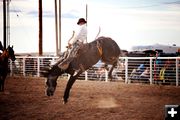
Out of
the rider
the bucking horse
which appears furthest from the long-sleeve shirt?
the bucking horse

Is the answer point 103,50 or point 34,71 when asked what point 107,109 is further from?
point 34,71

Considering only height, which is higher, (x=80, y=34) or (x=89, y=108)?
(x=80, y=34)

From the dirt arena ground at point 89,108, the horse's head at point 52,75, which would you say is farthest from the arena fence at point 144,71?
the horse's head at point 52,75

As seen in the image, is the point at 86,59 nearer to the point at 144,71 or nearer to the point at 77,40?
the point at 77,40

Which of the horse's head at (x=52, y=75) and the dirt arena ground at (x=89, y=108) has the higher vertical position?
the horse's head at (x=52, y=75)

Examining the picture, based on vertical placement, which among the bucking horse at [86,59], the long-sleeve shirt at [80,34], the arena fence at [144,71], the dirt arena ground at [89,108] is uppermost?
the long-sleeve shirt at [80,34]

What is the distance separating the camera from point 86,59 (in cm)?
816

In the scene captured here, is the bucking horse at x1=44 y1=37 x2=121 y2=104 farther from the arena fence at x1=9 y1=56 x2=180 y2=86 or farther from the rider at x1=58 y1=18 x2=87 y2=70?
the arena fence at x1=9 y1=56 x2=180 y2=86

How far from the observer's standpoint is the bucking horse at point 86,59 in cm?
720

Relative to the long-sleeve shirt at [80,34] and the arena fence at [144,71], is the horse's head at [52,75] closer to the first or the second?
the long-sleeve shirt at [80,34]

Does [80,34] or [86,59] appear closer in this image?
[80,34]

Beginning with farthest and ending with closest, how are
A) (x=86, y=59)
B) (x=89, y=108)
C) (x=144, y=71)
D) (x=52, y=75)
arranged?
(x=144, y=71) → (x=89, y=108) → (x=86, y=59) → (x=52, y=75)

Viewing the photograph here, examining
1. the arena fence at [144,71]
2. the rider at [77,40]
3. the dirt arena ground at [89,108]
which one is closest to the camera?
the dirt arena ground at [89,108]

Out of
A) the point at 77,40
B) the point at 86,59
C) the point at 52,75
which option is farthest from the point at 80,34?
the point at 52,75
